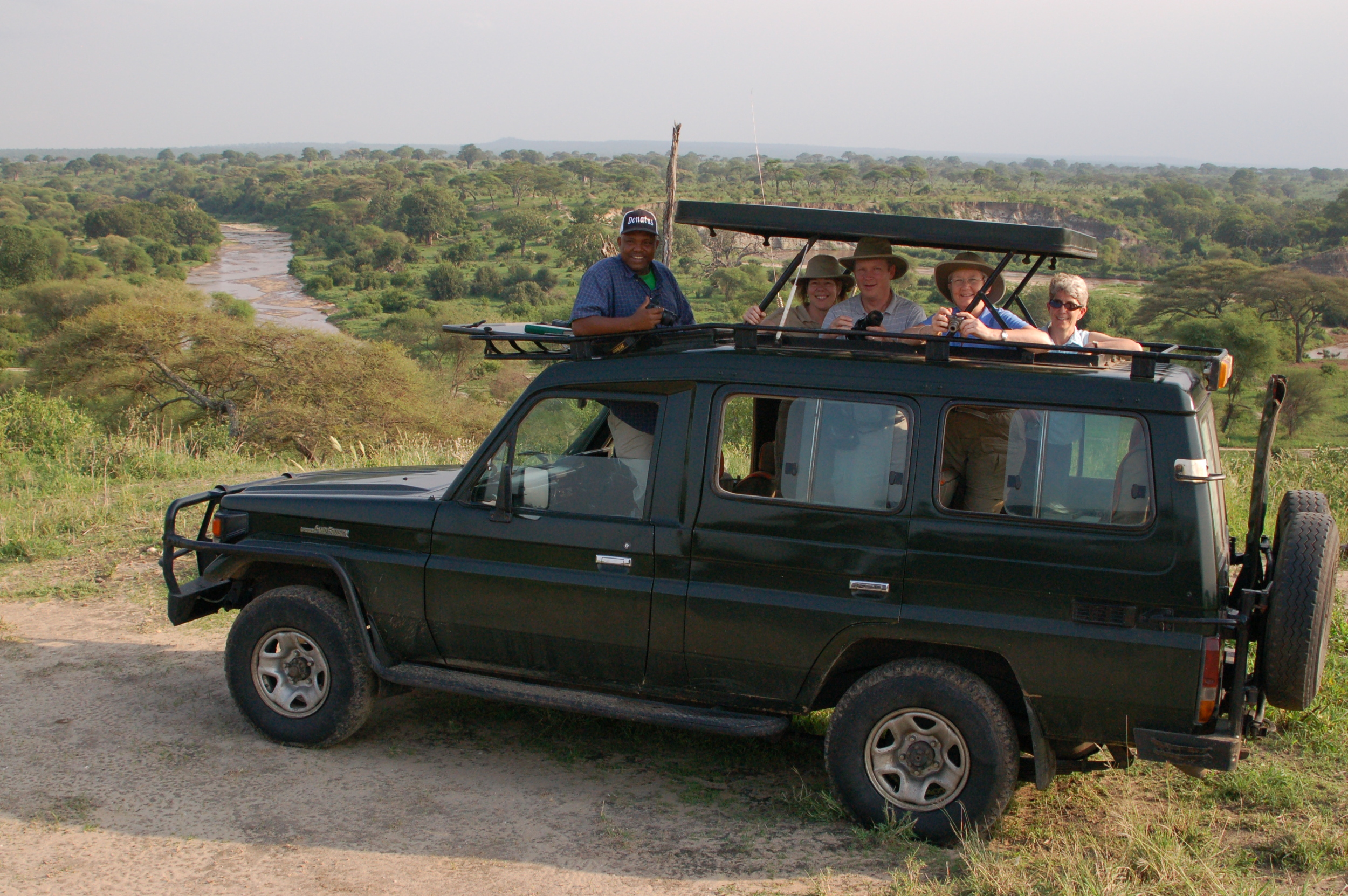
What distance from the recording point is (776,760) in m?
5.16

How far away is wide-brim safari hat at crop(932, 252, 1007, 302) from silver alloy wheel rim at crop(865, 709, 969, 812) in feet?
6.13

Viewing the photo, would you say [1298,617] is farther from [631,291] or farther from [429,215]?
[429,215]

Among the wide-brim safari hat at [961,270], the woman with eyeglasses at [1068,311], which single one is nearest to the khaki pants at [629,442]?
the wide-brim safari hat at [961,270]

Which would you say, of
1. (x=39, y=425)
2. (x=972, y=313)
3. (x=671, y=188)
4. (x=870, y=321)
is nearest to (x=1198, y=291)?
(x=671, y=188)

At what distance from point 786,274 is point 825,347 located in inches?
26.0

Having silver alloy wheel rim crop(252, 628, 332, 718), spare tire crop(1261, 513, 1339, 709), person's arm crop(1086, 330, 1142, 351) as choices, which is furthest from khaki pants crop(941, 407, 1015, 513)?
silver alloy wheel rim crop(252, 628, 332, 718)

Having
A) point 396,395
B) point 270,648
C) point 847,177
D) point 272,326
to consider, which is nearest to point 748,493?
point 270,648

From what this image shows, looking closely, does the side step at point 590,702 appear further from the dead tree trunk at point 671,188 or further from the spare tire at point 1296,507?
the dead tree trunk at point 671,188

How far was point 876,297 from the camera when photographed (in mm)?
5301

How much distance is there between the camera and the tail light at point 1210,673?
3.89m

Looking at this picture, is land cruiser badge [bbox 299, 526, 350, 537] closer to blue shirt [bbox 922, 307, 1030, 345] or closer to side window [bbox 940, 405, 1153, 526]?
side window [bbox 940, 405, 1153, 526]

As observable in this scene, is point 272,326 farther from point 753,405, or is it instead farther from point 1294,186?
point 1294,186

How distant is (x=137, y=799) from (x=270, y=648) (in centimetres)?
83

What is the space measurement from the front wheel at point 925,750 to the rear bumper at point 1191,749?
1.54ft
